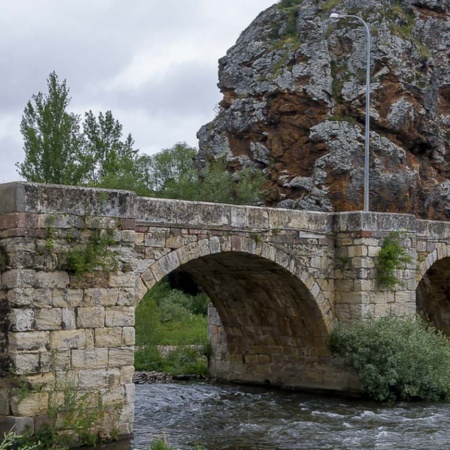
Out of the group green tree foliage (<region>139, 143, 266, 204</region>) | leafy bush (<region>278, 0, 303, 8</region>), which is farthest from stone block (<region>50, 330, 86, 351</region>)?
leafy bush (<region>278, 0, 303, 8</region>)

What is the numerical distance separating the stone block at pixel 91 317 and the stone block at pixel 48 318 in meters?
0.31

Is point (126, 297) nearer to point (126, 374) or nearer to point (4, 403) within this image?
point (126, 374)

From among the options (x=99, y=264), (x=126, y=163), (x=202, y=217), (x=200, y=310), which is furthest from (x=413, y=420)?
(x=126, y=163)

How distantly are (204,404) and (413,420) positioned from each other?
13.1 ft

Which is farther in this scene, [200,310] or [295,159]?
[200,310]

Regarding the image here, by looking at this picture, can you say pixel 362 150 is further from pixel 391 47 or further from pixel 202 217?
pixel 202 217

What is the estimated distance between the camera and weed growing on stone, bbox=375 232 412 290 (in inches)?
623

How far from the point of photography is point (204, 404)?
15.3m

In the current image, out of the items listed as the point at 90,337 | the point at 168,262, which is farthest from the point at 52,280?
the point at 168,262

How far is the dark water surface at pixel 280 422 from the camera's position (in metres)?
11.6

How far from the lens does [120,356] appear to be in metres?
11.2

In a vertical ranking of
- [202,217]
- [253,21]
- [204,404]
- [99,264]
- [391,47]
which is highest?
[253,21]

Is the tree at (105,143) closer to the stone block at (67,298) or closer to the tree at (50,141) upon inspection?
the tree at (50,141)

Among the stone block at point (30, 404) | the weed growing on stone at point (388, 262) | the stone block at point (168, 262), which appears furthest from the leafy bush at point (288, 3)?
the stone block at point (30, 404)
